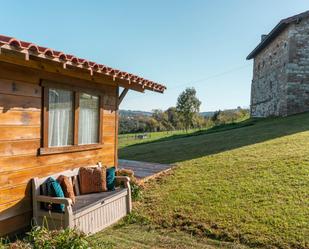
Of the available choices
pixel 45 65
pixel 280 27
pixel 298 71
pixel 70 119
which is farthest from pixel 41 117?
pixel 280 27

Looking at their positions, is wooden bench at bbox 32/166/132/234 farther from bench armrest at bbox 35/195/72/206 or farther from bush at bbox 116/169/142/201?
bush at bbox 116/169/142/201

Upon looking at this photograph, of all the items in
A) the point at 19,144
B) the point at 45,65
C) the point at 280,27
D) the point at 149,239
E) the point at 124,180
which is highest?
the point at 280,27

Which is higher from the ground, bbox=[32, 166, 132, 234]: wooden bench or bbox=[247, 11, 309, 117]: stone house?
bbox=[247, 11, 309, 117]: stone house

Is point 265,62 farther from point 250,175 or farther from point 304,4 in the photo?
point 250,175

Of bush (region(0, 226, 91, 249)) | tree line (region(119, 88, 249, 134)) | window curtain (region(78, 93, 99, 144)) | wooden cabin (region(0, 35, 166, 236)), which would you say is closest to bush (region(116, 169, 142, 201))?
wooden cabin (region(0, 35, 166, 236))

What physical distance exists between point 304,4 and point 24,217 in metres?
19.6

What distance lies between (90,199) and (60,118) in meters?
1.43

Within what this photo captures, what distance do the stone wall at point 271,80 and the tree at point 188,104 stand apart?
13955 millimetres

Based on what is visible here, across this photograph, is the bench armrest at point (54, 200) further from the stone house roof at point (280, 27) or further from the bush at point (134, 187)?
the stone house roof at point (280, 27)

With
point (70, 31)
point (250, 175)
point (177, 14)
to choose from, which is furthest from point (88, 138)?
point (177, 14)

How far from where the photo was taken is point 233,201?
5.46 meters

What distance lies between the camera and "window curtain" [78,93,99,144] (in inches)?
220

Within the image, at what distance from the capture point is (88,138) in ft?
19.1

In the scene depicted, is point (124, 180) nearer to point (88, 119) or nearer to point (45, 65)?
point (88, 119)
